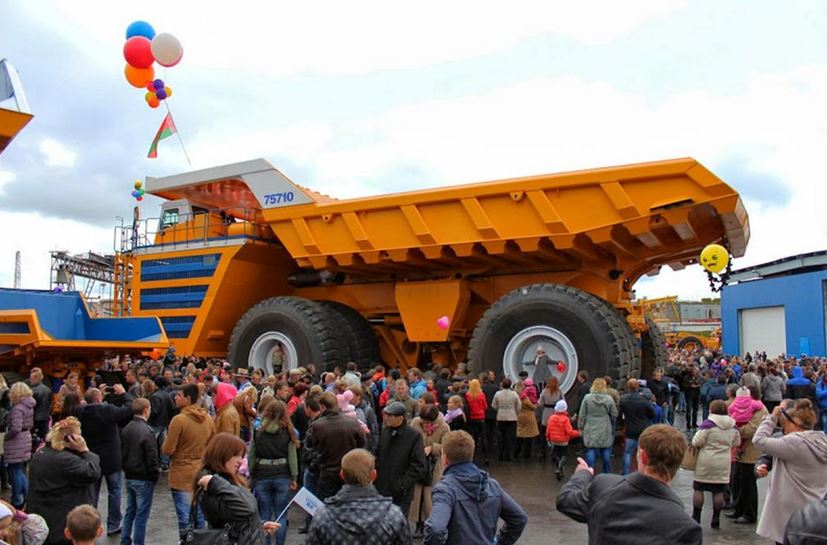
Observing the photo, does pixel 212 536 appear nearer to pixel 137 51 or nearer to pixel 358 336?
pixel 358 336

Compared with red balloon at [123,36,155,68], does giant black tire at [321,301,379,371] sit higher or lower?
lower

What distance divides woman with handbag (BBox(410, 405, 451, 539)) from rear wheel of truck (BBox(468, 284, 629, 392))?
3928 mm

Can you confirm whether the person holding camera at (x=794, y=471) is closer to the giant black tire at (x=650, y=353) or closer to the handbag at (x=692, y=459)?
the handbag at (x=692, y=459)

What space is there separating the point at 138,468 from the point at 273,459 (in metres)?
1.17

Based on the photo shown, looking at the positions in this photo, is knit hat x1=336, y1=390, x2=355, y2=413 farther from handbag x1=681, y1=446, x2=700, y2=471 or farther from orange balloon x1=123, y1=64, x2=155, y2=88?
orange balloon x1=123, y1=64, x2=155, y2=88

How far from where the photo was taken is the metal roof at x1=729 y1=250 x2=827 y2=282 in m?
30.5

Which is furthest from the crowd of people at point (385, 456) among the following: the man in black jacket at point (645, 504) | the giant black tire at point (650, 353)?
the giant black tire at point (650, 353)

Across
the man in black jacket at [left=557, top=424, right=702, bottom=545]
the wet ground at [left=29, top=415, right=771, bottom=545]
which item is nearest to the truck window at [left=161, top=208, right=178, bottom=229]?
the wet ground at [left=29, top=415, right=771, bottom=545]

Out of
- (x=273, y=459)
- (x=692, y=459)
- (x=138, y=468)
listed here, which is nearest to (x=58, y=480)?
(x=138, y=468)

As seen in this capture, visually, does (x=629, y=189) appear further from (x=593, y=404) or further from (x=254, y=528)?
(x=254, y=528)

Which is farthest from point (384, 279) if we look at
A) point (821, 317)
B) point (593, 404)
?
point (821, 317)

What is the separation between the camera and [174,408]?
881 centimetres

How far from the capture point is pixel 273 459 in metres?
5.71

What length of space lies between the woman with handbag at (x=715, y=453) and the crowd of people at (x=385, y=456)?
0.01 meters
